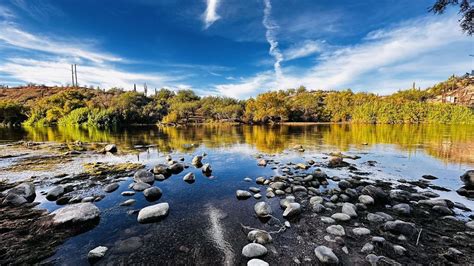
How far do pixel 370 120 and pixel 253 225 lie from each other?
7339 cm

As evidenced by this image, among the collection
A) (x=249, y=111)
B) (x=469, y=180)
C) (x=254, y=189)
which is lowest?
(x=254, y=189)

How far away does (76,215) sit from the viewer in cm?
607

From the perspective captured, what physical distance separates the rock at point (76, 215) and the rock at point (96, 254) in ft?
5.97

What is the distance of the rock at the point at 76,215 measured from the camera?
589 cm

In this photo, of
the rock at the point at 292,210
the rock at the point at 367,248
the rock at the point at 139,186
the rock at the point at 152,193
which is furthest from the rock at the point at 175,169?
the rock at the point at 367,248

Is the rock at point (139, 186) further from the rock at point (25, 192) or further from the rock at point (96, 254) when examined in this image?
the rock at point (96, 254)

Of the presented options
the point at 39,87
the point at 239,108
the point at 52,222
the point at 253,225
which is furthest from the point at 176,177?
the point at 39,87

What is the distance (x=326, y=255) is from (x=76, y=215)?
673 cm

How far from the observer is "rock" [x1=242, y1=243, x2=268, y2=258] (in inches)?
179

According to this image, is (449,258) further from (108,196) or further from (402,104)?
(402,104)

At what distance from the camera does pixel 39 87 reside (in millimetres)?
118375

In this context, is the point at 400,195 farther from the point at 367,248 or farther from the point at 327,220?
the point at 367,248

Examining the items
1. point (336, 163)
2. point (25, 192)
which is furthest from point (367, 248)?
point (25, 192)

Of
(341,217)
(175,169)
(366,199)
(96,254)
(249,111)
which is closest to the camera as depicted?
(96,254)
